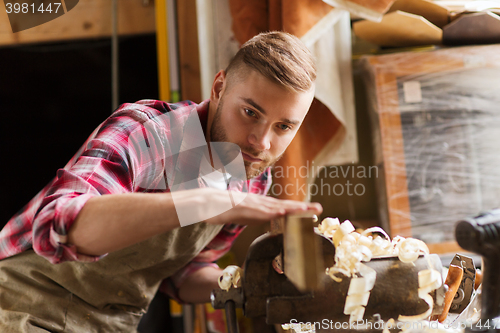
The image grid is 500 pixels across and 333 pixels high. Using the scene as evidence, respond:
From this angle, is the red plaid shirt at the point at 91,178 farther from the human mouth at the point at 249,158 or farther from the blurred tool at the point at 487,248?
the blurred tool at the point at 487,248

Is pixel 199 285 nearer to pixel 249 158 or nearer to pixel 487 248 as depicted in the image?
pixel 249 158

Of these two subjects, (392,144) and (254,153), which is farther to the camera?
(392,144)

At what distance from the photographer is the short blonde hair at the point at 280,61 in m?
0.51

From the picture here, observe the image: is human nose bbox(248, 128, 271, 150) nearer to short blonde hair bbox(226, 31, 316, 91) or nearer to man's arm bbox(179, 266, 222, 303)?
short blonde hair bbox(226, 31, 316, 91)

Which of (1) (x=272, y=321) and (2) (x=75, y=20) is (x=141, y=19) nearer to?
(2) (x=75, y=20)

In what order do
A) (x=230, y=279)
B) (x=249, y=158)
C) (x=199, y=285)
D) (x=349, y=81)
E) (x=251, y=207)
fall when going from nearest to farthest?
(x=251, y=207), (x=230, y=279), (x=249, y=158), (x=199, y=285), (x=349, y=81)

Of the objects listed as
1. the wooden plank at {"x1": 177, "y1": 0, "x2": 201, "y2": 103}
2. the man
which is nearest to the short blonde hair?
the man

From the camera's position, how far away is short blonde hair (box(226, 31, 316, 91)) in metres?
0.51

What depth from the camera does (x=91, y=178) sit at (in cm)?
42

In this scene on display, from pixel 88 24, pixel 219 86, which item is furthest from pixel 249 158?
pixel 88 24

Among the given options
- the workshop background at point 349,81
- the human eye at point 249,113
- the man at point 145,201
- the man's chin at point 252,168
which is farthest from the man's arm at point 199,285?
the human eye at point 249,113

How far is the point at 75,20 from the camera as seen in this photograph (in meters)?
0.85

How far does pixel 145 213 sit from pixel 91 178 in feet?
0.40

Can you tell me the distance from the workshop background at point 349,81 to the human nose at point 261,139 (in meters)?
0.25
